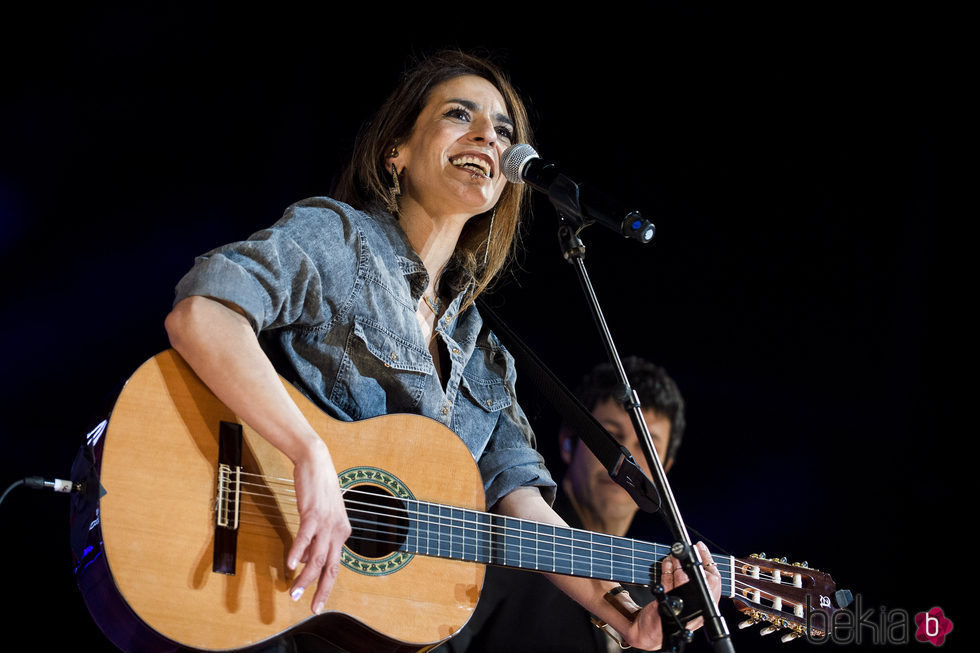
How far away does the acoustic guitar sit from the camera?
1.68 m

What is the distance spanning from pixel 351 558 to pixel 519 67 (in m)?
3.18

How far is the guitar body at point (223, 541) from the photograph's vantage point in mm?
1671

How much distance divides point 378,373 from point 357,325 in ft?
0.50

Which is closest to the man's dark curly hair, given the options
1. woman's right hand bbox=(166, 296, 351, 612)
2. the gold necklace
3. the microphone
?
the gold necklace

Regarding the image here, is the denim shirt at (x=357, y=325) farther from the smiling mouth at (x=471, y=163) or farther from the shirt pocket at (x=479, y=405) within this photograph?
the smiling mouth at (x=471, y=163)

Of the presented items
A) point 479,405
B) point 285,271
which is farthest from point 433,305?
point 285,271

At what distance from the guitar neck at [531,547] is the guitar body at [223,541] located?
51mm

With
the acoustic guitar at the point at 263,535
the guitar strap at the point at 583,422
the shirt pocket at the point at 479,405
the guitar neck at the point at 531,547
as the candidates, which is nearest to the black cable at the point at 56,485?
the acoustic guitar at the point at 263,535

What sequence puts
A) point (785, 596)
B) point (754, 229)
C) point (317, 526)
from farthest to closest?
point (754, 229), point (785, 596), point (317, 526)

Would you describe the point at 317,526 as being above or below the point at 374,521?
below

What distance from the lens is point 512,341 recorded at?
297cm

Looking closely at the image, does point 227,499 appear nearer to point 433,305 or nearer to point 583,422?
point 433,305

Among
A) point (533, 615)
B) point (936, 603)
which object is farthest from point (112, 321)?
point (936, 603)

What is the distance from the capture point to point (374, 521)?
2006mm
